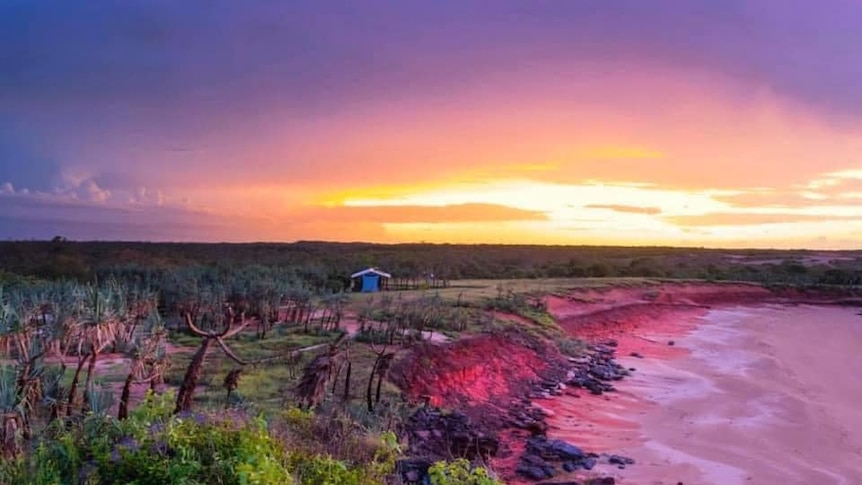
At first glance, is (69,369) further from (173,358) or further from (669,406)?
(669,406)

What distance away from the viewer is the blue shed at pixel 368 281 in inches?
1380

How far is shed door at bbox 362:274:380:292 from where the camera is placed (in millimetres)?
34950

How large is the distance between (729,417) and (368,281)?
70.0 ft

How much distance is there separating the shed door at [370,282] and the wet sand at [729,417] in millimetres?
12430

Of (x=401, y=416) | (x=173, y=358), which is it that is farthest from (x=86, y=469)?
(x=173, y=358)

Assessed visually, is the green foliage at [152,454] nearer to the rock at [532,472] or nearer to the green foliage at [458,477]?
the green foliage at [458,477]

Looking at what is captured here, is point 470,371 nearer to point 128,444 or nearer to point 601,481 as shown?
point 601,481

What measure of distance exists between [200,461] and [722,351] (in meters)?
25.2

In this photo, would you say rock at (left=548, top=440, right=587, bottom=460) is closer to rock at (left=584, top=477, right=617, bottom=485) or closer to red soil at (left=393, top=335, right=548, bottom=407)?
rock at (left=584, top=477, right=617, bottom=485)

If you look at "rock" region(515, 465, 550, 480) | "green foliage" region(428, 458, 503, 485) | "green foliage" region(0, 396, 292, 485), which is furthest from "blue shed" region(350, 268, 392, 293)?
"green foliage" region(428, 458, 503, 485)

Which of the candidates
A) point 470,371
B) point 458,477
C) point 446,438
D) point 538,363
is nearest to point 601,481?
point 446,438

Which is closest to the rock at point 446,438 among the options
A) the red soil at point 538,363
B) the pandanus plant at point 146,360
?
the red soil at point 538,363

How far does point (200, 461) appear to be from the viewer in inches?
229

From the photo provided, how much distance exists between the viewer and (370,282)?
3534cm
